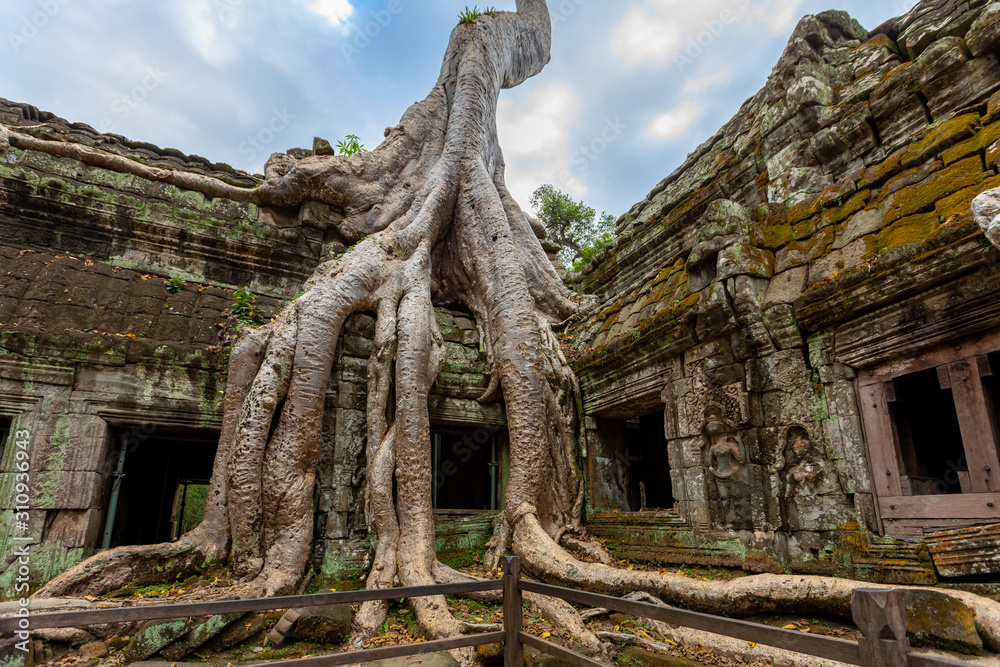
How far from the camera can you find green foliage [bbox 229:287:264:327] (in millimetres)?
5789

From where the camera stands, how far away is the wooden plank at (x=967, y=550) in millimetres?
2529

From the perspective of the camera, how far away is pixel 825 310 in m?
3.43

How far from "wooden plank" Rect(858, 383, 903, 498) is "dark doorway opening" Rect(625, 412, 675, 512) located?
3.85 meters

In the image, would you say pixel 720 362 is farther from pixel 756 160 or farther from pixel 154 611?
pixel 154 611

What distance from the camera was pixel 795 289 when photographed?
3.79 m

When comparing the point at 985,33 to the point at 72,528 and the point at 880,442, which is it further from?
the point at 72,528

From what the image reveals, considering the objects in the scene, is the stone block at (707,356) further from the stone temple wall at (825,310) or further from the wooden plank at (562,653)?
the wooden plank at (562,653)

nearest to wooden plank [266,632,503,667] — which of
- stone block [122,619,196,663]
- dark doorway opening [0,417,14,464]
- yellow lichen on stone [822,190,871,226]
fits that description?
stone block [122,619,196,663]

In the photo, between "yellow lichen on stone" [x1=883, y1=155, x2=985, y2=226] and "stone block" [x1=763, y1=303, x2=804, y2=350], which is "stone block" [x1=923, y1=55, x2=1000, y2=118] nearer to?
"yellow lichen on stone" [x1=883, y1=155, x2=985, y2=226]

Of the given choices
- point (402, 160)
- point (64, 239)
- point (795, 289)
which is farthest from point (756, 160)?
point (64, 239)

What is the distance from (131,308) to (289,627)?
3.42 metres

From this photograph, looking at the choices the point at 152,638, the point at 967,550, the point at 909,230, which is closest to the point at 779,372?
the point at 909,230

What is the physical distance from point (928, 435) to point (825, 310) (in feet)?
4.16

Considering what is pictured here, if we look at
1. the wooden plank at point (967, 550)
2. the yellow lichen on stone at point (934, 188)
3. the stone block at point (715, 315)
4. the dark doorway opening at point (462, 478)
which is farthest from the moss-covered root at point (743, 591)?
the dark doorway opening at point (462, 478)
